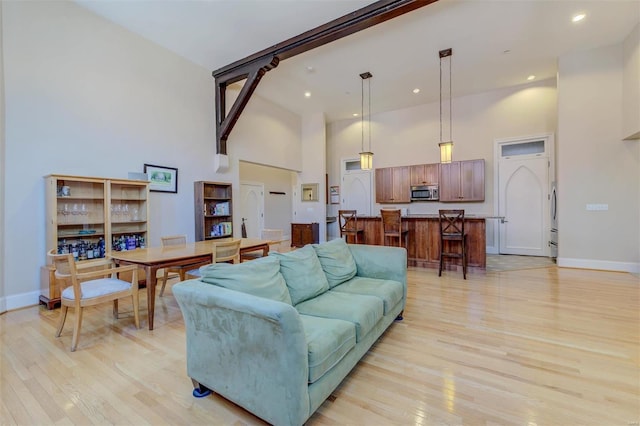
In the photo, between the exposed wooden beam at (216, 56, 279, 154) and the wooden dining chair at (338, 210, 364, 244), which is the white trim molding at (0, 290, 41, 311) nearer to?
the exposed wooden beam at (216, 56, 279, 154)

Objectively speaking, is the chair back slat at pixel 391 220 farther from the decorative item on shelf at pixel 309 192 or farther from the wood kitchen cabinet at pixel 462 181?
the decorative item on shelf at pixel 309 192

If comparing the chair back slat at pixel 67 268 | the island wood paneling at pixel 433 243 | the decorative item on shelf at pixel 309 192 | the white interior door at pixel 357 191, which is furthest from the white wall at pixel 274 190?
the chair back slat at pixel 67 268

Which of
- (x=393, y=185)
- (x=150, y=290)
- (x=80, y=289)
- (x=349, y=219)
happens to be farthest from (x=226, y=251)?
(x=393, y=185)

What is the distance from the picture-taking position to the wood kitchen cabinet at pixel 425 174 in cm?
686

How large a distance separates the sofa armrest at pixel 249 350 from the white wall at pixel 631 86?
19.5ft

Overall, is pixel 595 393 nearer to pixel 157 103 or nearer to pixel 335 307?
pixel 335 307

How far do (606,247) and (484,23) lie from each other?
14.1 feet

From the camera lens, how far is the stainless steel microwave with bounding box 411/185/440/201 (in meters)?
6.85

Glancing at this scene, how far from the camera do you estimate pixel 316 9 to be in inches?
146

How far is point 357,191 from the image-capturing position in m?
8.11

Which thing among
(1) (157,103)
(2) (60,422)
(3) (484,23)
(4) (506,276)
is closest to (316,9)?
(3) (484,23)

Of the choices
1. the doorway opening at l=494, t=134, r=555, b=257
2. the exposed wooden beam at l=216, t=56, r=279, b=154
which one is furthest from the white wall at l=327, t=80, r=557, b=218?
the exposed wooden beam at l=216, t=56, r=279, b=154

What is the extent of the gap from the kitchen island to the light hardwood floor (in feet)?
5.29

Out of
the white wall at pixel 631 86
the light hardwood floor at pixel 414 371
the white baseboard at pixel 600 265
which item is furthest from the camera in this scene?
the white baseboard at pixel 600 265
